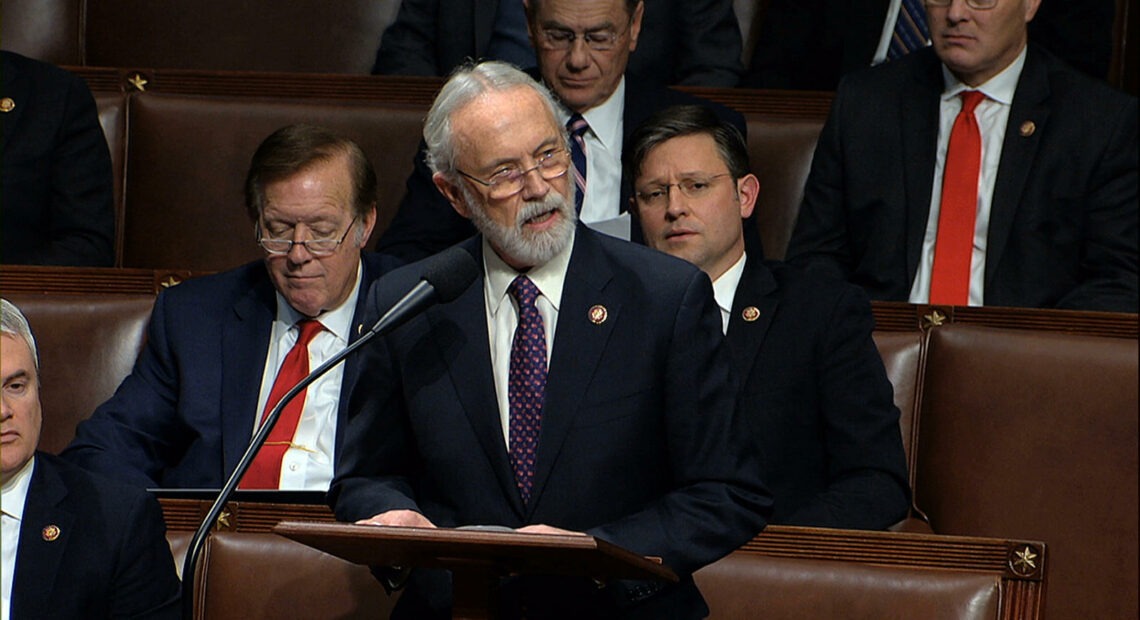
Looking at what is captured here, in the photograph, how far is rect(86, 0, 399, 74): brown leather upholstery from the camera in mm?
3289

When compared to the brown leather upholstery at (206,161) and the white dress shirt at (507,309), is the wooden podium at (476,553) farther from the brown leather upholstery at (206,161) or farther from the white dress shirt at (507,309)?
the brown leather upholstery at (206,161)

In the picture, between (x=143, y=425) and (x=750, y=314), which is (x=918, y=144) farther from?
(x=143, y=425)

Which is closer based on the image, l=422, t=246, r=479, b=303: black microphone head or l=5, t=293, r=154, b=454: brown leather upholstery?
l=422, t=246, r=479, b=303: black microphone head

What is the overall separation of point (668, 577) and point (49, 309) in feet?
4.23

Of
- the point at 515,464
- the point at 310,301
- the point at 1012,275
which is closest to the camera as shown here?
the point at 515,464

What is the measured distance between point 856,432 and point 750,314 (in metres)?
0.21

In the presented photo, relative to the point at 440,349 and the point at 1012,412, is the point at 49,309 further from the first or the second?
the point at 1012,412

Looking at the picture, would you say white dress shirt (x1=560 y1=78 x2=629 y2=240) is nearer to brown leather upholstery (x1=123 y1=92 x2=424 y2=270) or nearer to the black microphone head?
brown leather upholstery (x1=123 y1=92 x2=424 y2=270)

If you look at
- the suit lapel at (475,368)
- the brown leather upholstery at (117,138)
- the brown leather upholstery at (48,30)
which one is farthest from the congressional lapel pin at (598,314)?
the brown leather upholstery at (48,30)

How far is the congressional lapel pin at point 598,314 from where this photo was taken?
5.05 ft

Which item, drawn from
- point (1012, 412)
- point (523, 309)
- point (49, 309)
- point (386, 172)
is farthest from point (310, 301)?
point (1012, 412)

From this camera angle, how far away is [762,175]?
2.82 m

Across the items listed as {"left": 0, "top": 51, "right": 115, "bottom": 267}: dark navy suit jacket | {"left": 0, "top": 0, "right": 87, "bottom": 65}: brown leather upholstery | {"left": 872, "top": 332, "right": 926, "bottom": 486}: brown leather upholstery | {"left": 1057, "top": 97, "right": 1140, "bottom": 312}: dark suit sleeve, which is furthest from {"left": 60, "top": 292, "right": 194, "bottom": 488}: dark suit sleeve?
{"left": 1057, "top": 97, "right": 1140, "bottom": 312}: dark suit sleeve

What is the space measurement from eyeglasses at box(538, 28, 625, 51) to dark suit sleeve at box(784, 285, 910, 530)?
67 cm
